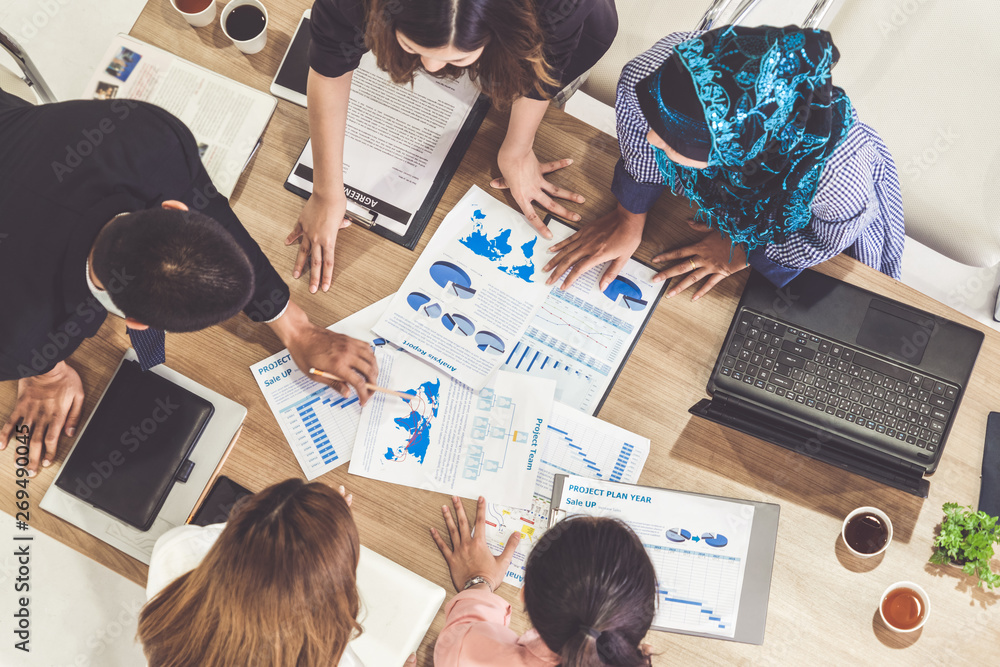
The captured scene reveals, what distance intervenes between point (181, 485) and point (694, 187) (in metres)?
0.97

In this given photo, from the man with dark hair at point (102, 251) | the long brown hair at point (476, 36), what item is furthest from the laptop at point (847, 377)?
the man with dark hair at point (102, 251)

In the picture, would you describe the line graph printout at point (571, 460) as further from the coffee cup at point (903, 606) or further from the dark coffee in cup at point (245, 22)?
the dark coffee in cup at point (245, 22)

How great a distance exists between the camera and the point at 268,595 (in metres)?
0.83

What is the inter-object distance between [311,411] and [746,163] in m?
0.80

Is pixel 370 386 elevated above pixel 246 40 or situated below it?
below

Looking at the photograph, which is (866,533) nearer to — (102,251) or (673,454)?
(673,454)

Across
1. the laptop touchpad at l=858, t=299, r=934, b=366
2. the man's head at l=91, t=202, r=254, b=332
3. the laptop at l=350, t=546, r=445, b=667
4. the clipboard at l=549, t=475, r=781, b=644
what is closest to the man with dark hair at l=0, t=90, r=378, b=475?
the man's head at l=91, t=202, r=254, b=332

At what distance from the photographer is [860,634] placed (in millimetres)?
1077

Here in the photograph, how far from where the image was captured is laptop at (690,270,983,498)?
1051 mm

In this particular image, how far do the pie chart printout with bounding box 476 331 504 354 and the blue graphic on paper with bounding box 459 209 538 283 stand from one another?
119mm

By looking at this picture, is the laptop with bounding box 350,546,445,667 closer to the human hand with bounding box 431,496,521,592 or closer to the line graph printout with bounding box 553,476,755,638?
the human hand with bounding box 431,496,521,592

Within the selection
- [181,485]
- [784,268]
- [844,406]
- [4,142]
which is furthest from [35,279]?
[844,406]

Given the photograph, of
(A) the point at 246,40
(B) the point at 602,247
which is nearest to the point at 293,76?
(A) the point at 246,40

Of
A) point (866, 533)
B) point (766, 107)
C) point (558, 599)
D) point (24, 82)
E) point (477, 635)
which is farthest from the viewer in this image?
point (24, 82)
